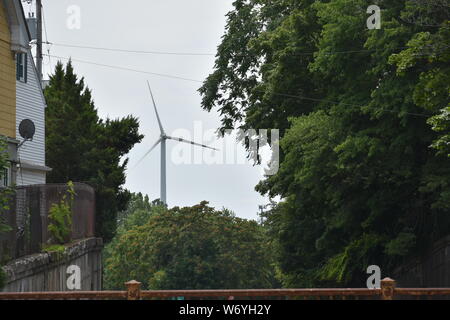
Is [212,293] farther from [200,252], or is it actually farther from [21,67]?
[200,252]

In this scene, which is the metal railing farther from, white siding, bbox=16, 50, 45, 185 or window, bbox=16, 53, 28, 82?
window, bbox=16, 53, 28, 82

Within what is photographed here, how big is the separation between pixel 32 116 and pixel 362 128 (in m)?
14.4

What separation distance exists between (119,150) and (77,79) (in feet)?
13.3

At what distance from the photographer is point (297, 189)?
38.5 meters

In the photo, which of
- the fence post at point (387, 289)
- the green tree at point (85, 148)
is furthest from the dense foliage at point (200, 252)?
the fence post at point (387, 289)

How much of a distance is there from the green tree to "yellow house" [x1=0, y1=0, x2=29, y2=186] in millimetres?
9145

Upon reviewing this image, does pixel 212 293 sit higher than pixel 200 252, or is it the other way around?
pixel 200 252

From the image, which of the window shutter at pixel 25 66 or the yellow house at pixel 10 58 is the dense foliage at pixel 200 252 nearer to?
the window shutter at pixel 25 66

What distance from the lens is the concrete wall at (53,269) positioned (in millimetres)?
24766

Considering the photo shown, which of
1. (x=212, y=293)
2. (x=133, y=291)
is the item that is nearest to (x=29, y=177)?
(x=133, y=291)

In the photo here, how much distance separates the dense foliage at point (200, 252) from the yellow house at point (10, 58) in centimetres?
4608

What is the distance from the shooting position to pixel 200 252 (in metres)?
85.6
